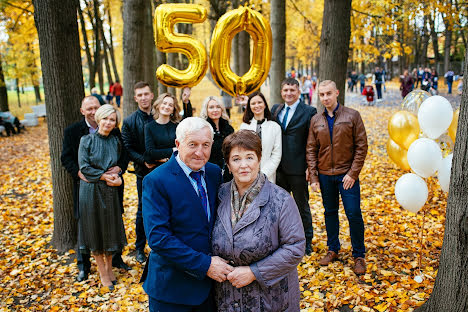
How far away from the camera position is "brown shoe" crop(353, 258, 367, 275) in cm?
425

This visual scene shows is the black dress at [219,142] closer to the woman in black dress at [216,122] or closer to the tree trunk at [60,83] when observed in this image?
the woman in black dress at [216,122]

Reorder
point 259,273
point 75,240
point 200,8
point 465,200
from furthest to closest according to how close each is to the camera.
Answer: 1. point 75,240
2. point 200,8
3. point 465,200
4. point 259,273

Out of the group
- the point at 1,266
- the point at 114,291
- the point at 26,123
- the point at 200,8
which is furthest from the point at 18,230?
the point at 26,123

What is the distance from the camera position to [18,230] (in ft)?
20.5

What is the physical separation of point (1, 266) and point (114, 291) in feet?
6.53

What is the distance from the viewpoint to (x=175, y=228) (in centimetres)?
237

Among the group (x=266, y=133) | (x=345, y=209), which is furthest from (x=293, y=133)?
(x=345, y=209)

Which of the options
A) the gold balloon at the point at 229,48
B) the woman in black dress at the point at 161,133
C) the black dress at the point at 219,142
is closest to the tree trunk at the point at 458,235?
the gold balloon at the point at 229,48

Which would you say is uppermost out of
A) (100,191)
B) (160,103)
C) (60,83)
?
(60,83)

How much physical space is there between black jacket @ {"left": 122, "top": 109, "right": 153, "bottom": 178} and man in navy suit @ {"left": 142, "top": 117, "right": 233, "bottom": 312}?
2.43 meters

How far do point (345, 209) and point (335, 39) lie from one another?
3531 mm

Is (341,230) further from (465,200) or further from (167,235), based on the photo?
(167,235)

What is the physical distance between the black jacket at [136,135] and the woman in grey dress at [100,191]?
1.18ft

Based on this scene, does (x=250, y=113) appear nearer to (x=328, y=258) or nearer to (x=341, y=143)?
(x=341, y=143)
